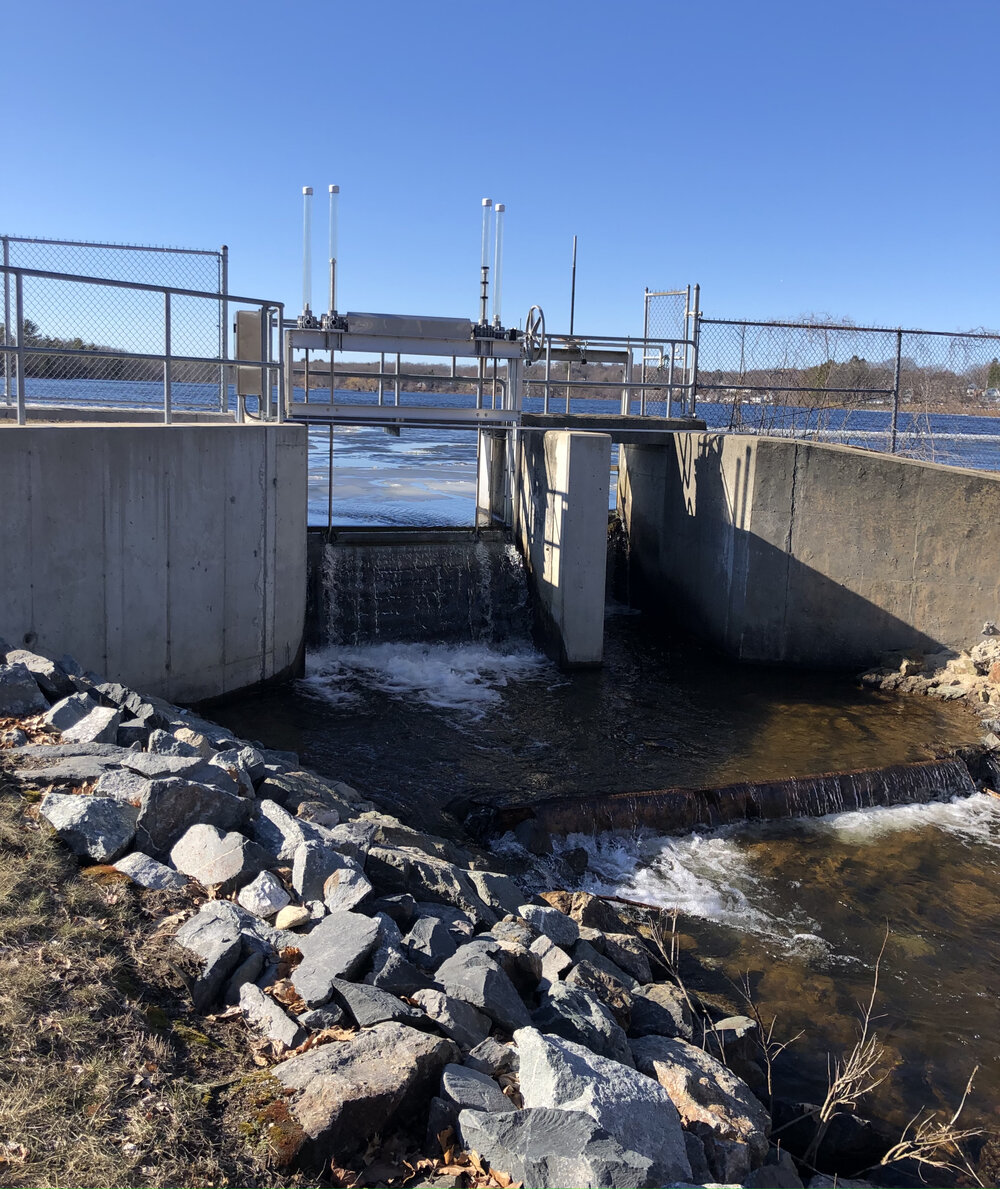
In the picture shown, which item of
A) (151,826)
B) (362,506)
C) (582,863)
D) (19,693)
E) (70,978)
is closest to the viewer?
(70,978)

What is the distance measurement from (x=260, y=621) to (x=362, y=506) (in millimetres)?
13961

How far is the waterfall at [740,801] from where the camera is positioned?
8.34m

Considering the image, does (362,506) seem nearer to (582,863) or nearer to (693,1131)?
(582,863)

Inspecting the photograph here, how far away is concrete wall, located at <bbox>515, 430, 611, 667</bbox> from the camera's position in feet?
41.5

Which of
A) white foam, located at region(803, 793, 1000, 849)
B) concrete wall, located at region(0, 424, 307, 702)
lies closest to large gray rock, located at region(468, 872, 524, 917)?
white foam, located at region(803, 793, 1000, 849)

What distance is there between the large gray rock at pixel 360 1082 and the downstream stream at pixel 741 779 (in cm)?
269

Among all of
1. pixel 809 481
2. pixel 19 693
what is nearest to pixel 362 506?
pixel 809 481

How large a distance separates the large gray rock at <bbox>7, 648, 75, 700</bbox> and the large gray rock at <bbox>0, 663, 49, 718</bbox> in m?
0.12

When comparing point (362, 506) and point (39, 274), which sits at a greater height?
point (39, 274)

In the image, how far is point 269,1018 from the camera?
12.3ft

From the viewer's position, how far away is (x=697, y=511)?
14.6m

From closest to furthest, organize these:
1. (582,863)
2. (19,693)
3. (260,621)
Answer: (19,693) → (582,863) → (260,621)

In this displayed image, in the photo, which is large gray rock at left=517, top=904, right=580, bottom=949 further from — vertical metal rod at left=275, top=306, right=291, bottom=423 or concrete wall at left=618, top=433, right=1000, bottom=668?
concrete wall at left=618, top=433, right=1000, bottom=668

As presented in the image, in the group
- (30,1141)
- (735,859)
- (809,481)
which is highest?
(809,481)
